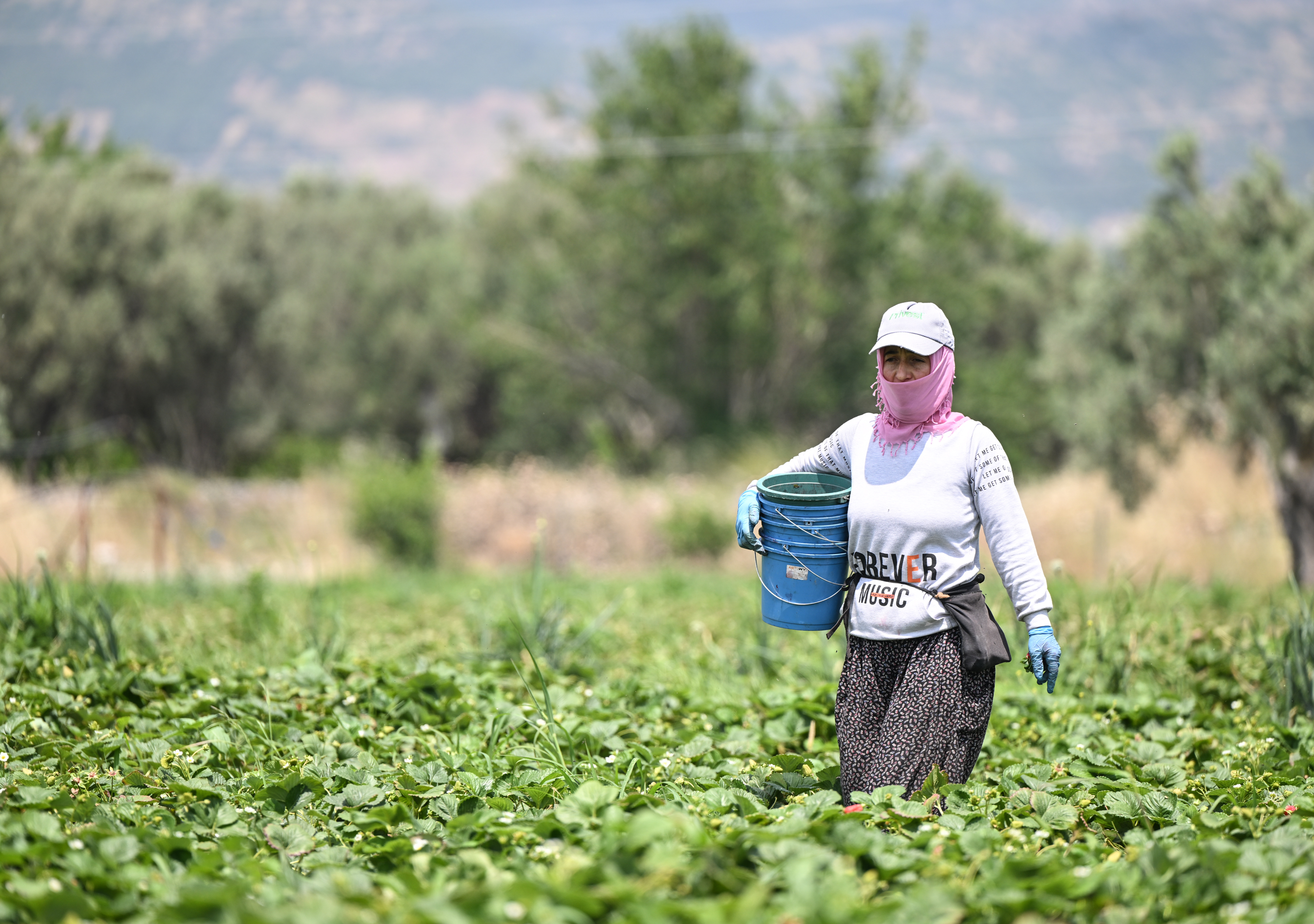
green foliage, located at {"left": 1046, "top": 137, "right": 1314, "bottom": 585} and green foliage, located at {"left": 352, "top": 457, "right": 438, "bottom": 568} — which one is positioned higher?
green foliage, located at {"left": 1046, "top": 137, "right": 1314, "bottom": 585}

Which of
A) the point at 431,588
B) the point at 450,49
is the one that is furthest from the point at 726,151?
the point at 450,49

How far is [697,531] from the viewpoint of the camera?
48.0 feet

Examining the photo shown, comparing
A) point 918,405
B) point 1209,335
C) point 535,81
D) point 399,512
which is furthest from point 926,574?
point 535,81

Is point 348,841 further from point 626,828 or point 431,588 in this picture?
point 431,588

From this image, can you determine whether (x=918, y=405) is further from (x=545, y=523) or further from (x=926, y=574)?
(x=545, y=523)

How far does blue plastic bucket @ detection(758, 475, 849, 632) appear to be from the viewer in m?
3.45

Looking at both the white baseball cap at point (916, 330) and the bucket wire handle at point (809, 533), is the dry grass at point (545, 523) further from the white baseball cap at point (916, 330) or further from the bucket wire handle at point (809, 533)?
the white baseball cap at point (916, 330)

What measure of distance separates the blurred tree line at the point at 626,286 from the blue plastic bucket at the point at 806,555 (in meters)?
19.8

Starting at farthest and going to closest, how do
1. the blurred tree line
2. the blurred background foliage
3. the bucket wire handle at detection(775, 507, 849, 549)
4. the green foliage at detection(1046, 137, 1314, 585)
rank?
the blurred tree line → the blurred background foliage → the green foliage at detection(1046, 137, 1314, 585) → the bucket wire handle at detection(775, 507, 849, 549)

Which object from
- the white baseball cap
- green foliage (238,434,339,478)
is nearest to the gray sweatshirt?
the white baseball cap

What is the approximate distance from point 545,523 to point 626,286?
1448cm

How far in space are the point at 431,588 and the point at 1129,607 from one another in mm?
6336

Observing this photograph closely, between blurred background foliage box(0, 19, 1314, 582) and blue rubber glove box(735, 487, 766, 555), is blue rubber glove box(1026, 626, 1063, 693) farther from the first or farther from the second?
blurred background foliage box(0, 19, 1314, 582)

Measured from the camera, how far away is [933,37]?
23406 mm
